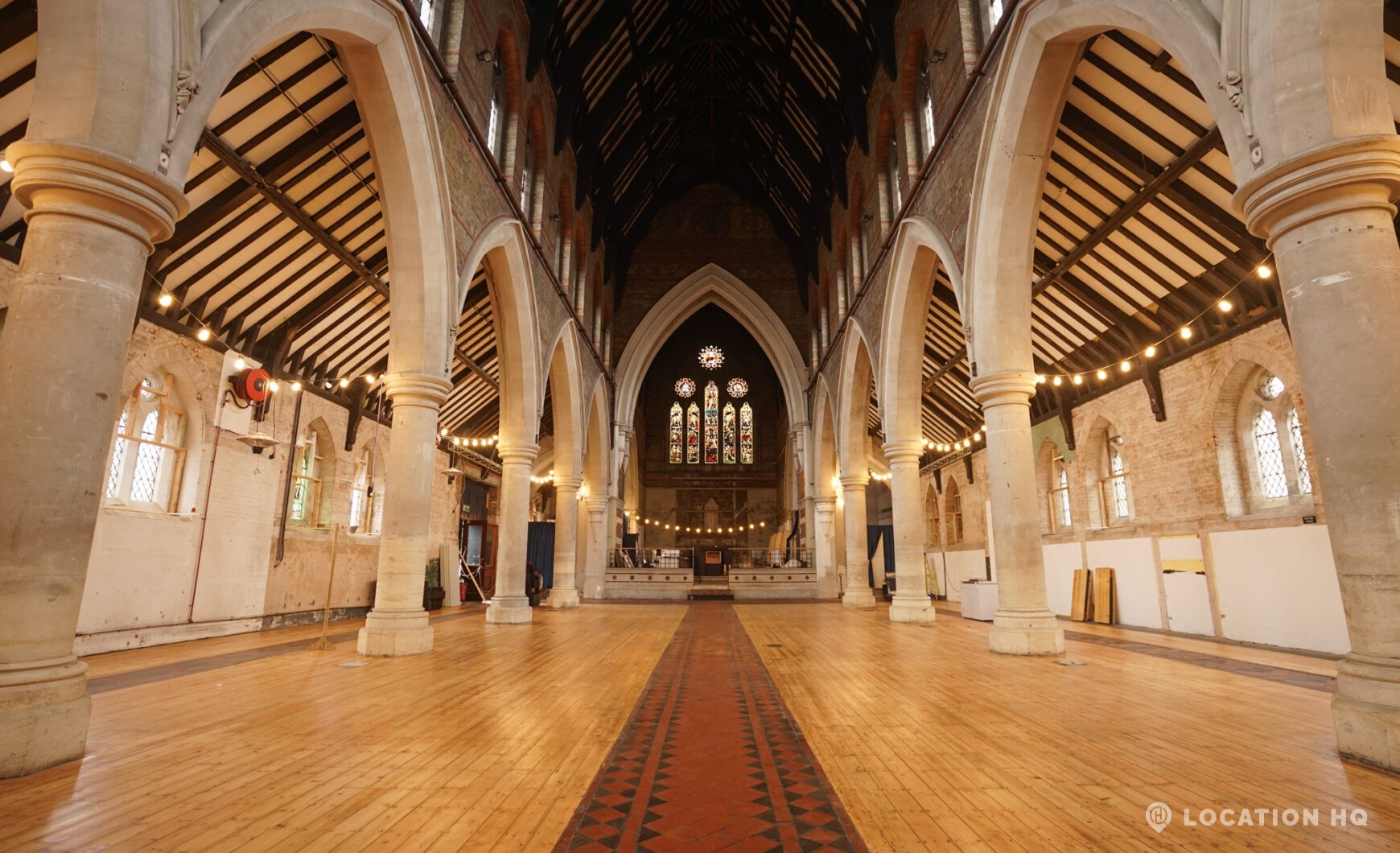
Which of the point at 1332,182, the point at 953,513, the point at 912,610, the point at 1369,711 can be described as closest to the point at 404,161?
the point at 1332,182

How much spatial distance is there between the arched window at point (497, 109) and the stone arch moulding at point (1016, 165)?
7.52 meters

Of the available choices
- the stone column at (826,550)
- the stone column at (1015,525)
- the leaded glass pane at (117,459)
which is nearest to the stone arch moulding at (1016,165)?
the stone column at (1015,525)

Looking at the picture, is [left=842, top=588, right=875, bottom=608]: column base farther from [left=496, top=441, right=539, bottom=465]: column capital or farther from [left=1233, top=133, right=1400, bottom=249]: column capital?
[left=1233, top=133, right=1400, bottom=249]: column capital

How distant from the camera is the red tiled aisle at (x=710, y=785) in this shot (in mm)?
2324

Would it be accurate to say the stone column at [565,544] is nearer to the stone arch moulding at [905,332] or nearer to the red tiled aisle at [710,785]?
the stone arch moulding at [905,332]

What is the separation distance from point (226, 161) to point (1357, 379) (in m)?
9.77

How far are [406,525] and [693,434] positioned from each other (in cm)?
2572

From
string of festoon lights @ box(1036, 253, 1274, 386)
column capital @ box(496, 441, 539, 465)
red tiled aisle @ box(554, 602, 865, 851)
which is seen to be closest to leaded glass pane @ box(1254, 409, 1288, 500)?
string of festoon lights @ box(1036, 253, 1274, 386)

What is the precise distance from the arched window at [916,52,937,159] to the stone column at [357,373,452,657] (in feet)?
28.4

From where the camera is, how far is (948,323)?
1444 cm

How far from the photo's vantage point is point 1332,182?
11.5ft

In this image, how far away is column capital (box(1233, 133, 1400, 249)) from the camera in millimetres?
3461

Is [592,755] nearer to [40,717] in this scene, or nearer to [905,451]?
[40,717]

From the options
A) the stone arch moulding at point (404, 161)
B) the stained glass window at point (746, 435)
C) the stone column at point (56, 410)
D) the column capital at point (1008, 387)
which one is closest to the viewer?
the stone column at point (56, 410)
